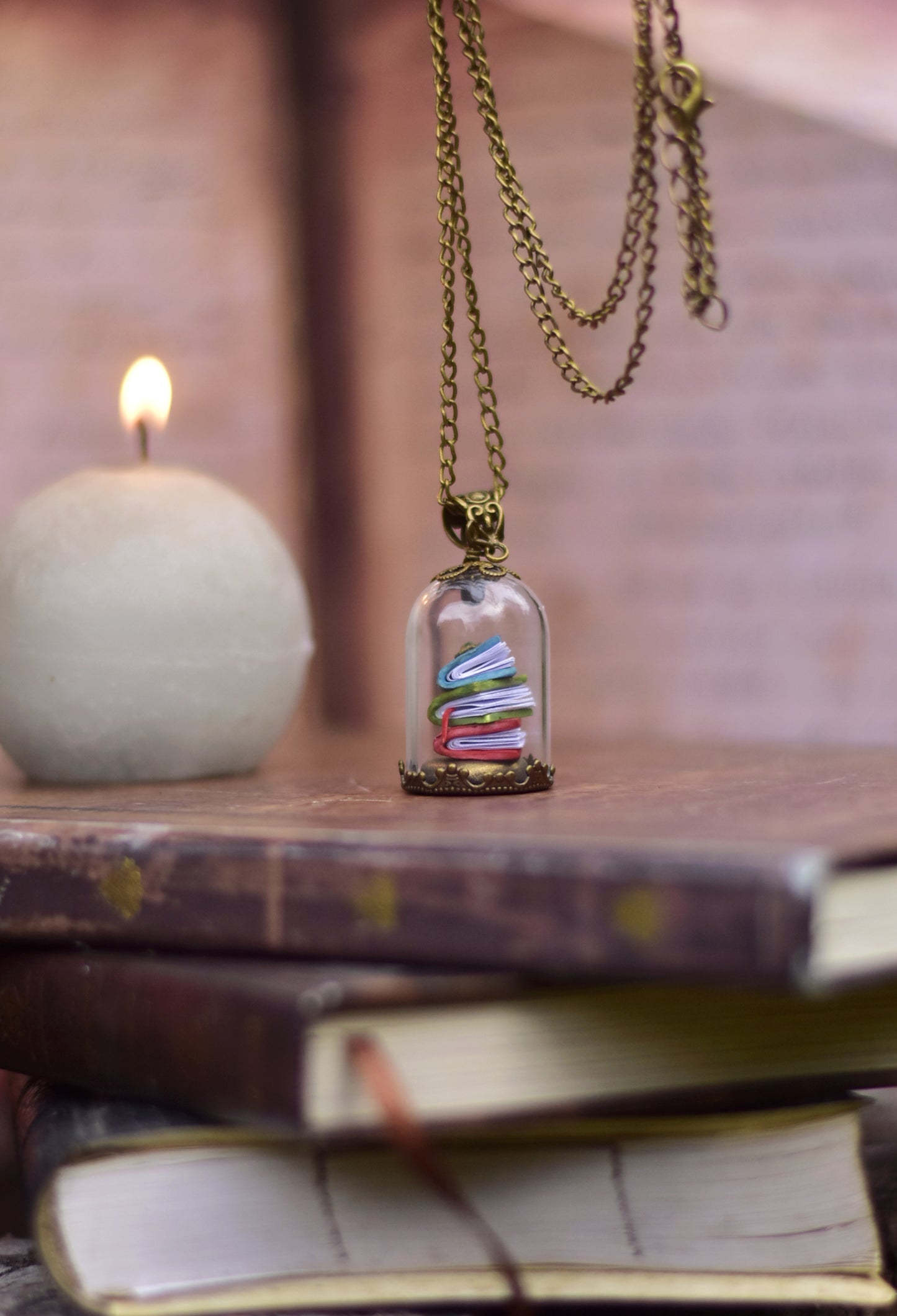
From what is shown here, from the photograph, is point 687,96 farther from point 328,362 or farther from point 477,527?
point 328,362

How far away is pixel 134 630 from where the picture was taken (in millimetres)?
887

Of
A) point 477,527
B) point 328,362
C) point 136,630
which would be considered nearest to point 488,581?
point 477,527

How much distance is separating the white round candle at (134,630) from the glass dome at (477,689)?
0.37 feet

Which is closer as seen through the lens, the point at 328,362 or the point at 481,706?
the point at 481,706

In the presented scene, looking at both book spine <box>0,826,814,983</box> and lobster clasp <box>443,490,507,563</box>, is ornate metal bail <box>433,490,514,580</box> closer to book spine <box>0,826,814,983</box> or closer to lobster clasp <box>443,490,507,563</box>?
lobster clasp <box>443,490,507,563</box>

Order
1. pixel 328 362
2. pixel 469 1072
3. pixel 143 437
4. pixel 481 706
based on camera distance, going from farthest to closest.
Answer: pixel 328 362 → pixel 143 437 → pixel 481 706 → pixel 469 1072

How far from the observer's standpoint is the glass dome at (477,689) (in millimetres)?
791

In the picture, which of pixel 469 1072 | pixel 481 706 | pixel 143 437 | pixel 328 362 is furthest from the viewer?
pixel 328 362

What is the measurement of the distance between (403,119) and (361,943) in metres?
1.35

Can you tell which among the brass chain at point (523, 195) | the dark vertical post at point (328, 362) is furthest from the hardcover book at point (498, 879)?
the dark vertical post at point (328, 362)

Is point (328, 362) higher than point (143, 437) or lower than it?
higher

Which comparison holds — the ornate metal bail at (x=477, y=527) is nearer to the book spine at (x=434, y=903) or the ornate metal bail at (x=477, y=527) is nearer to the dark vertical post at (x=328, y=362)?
the book spine at (x=434, y=903)

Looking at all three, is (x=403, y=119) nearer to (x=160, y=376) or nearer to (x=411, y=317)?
(x=411, y=317)

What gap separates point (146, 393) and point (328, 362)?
30.3 inches
